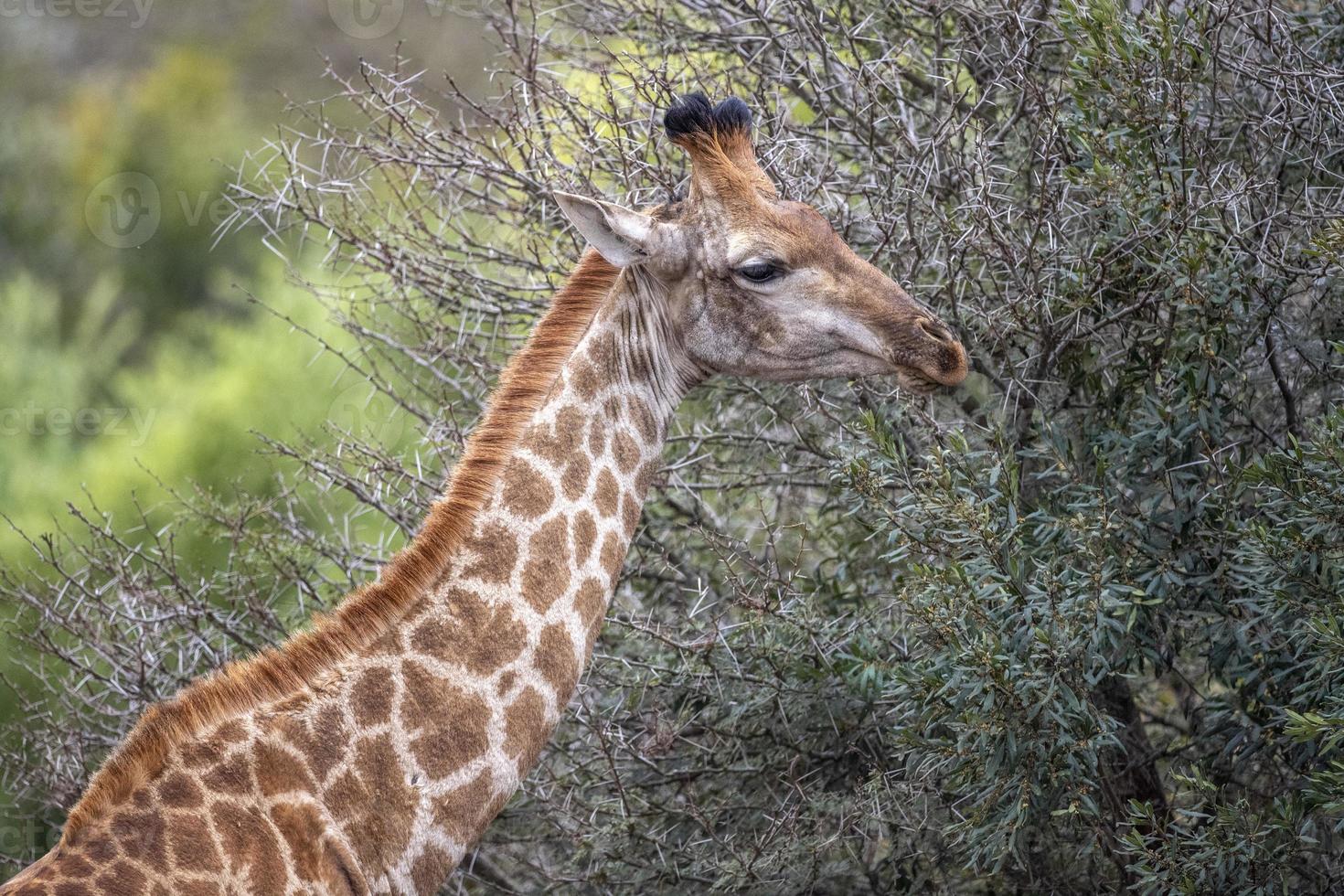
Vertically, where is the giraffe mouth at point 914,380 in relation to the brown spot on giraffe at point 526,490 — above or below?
above

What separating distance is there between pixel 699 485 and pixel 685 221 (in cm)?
204

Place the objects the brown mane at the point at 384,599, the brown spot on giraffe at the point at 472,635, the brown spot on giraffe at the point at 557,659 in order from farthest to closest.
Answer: the brown spot on giraffe at the point at 557,659
the brown spot on giraffe at the point at 472,635
the brown mane at the point at 384,599

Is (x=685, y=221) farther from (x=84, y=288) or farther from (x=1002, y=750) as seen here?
(x=84, y=288)

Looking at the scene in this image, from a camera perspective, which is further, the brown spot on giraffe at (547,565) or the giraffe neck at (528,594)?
the brown spot on giraffe at (547,565)
